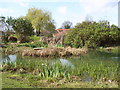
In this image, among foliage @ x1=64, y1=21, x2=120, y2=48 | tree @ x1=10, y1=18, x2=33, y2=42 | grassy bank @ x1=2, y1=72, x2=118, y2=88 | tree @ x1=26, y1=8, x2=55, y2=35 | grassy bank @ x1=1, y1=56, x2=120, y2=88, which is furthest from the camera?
tree @ x1=26, y1=8, x2=55, y2=35

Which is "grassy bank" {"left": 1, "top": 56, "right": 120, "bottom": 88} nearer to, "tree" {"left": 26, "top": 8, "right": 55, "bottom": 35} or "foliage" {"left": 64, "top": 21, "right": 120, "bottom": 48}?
"foliage" {"left": 64, "top": 21, "right": 120, "bottom": 48}

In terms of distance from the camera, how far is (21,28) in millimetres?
24875

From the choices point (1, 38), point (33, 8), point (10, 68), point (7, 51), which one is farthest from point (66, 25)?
point (10, 68)

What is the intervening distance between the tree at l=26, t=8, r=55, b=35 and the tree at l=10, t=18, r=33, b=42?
37.7 feet

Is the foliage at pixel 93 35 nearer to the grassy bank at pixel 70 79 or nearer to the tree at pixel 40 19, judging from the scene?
the grassy bank at pixel 70 79

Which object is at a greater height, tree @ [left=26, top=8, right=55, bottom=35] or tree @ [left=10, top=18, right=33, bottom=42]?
tree @ [left=26, top=8, right=55, bottom=35]

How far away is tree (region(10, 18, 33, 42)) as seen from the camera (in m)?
24.5

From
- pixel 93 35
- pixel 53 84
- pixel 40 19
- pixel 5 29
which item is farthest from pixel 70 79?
pixel 40 19

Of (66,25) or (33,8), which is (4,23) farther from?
(66,25)

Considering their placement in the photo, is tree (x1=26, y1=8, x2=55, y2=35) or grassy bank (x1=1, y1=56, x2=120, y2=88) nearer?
grassy bank (x1=1, y1=56, x2=120, y2=88)

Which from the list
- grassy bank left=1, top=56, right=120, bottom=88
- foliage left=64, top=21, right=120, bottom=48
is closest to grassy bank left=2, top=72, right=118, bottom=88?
grassy bank left=1, top=56, right=120, bottom=88

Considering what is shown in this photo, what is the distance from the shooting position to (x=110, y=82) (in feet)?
17.9

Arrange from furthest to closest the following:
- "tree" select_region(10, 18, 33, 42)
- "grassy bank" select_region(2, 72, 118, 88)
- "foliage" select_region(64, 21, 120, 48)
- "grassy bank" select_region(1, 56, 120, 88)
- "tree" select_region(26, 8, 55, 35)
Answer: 1. "tree" select_region(26, 8, 55, 35)
2. "tree" select_region(10, 18, 33, 42)
3. "foliage" select_region(64, 21, 120, 48)
4. "grassy bank" select_region(1, 56, 120, 88)
5. "grassy bank" select_region(2, 72, 118, 88)

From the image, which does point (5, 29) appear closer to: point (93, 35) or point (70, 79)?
point (93, 35)
